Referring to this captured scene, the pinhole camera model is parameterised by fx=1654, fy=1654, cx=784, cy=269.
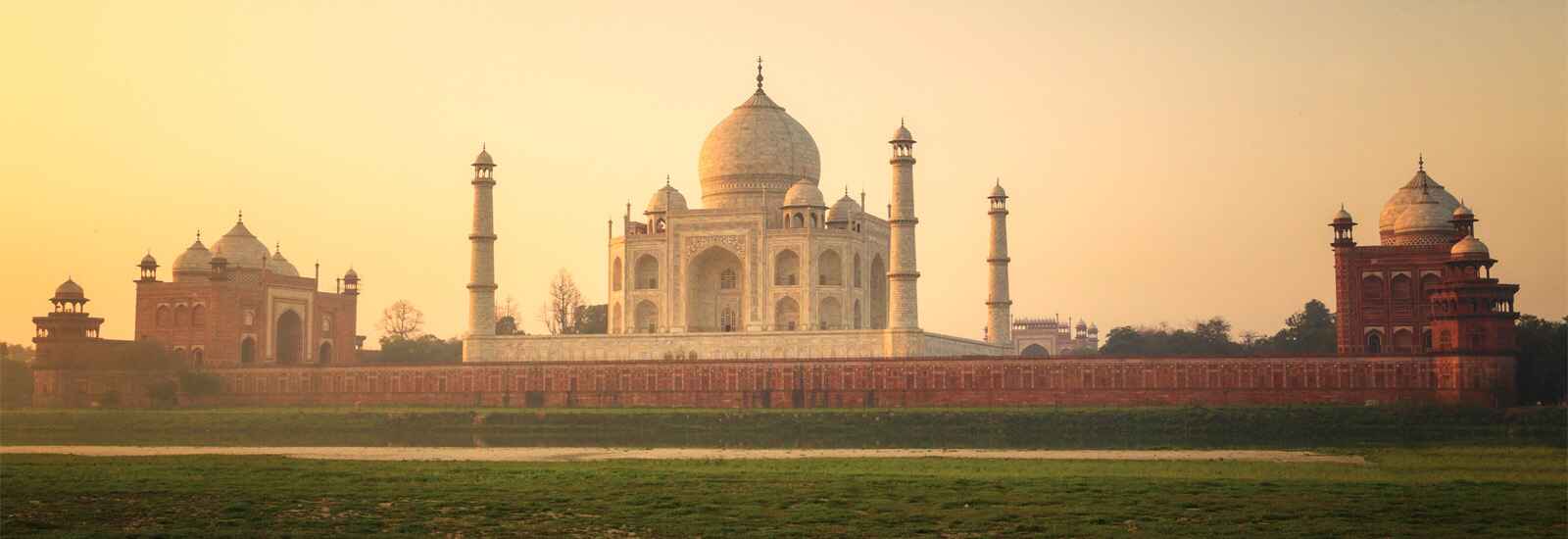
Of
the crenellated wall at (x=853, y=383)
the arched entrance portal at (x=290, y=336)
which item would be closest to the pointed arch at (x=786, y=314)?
the crenellated wall at (x=853, y=383)

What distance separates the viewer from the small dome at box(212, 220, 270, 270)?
63.0 metres

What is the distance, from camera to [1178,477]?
2328 cm

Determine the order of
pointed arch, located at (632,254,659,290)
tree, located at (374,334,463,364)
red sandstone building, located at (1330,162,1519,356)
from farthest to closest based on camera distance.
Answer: tree, located at (374,334,463,364)
pointed arch, located at (632,254,659,290)
red sandstone building, located at (1330,162,1519,356)

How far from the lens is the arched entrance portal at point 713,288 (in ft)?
187

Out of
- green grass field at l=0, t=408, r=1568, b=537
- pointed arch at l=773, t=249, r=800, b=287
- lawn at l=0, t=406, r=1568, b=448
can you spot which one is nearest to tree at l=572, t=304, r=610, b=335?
pointed arch at l=773, t=249, r=800, b=287

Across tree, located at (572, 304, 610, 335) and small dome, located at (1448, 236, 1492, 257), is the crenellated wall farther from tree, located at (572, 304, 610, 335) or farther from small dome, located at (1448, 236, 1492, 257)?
tree, located at (572, 304, 610, 335)

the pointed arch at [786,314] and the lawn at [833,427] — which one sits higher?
the pointed arch at [786,314]

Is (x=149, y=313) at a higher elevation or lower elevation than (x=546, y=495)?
higher

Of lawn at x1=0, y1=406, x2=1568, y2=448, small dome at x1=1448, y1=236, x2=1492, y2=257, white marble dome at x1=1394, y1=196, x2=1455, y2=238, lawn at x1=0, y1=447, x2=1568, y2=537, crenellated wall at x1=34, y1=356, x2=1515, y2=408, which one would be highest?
white marble dome at x1=1394, y1=196, x2=1455, y2=238

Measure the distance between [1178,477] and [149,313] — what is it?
156 ft

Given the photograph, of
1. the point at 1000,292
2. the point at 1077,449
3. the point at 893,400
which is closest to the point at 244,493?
the point at 1077,449

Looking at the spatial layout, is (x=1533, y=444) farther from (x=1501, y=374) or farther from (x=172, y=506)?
(x=172, y=506)

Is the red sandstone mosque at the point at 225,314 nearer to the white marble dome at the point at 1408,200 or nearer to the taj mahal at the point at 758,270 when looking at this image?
the taj mahal at the point at 758,270

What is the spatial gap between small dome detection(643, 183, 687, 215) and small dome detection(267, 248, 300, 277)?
15.7 m
